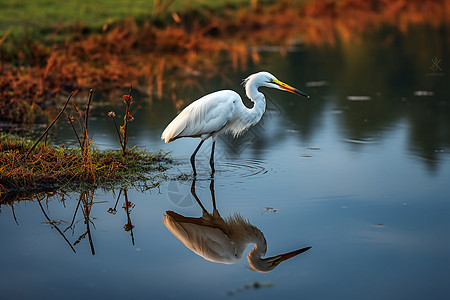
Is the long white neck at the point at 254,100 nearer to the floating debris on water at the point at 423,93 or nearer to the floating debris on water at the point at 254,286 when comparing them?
the floating debris on water at the point at 254,286

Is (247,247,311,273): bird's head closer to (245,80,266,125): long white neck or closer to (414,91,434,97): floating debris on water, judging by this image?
(245,80,266,125): long white neck

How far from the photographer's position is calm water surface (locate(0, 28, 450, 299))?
12.5 ft

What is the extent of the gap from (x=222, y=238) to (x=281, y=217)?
61 cm

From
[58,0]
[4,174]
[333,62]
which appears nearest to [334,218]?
[4,174]

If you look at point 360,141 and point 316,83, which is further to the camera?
point 316,83

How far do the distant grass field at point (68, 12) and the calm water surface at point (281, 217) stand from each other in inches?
324

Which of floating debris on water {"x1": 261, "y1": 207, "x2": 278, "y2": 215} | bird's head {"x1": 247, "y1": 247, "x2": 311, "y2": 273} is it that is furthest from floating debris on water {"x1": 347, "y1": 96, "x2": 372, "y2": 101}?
bird's head {"x1": 247, "y1": 247, "x2": 311, "y2": 273}

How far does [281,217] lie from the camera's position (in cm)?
498

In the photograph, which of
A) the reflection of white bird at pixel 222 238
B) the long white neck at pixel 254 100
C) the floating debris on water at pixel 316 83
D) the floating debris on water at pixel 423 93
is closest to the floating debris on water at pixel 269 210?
the reflection of white bird at pixel 222 238

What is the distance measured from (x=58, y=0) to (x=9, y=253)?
18.3 metres

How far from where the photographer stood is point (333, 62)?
14406 mm

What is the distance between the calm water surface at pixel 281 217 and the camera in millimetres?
3809

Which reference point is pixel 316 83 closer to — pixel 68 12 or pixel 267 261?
pixel 267 261

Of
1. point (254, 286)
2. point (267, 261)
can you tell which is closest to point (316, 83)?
point (267, 261)
